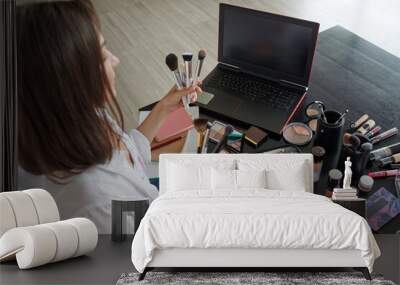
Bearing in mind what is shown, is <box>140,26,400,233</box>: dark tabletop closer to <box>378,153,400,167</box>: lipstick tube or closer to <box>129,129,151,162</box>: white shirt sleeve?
<box>378,153,400,167</box>: lipstick tube

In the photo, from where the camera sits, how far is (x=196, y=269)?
418cm

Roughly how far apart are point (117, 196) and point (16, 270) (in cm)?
117

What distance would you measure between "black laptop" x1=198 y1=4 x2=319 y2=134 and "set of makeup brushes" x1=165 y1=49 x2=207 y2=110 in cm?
11

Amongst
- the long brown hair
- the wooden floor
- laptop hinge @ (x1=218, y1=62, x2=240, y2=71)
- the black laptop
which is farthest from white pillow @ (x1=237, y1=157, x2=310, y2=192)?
the long brown hair

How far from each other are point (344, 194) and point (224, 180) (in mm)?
902

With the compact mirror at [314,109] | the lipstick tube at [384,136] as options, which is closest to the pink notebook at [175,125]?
the compact mirror at [314,109]

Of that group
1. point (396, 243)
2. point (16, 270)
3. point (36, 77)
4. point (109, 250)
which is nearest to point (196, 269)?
point (109, 250)

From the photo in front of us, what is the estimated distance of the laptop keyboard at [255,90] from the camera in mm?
4918

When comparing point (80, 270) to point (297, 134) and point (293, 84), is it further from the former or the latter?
point (293, 84)

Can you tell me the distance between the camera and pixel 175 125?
5043 millimetres

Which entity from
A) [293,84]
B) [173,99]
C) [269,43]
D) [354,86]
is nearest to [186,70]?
[173,99]

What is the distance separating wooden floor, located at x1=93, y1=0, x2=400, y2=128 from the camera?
16.6 feet

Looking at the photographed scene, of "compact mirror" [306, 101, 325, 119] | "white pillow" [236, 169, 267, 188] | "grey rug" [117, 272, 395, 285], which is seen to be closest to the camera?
"grey rug" [117, 272, 395, 285]

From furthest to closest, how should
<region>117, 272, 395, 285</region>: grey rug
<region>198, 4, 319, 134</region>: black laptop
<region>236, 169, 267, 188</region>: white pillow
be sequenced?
<region>198, 4, 319, 134</region>: black laptop < <region>236, 169, 267, 188</region>: white pillow < <region>117, 272, 395, 285</region>: grey rug
